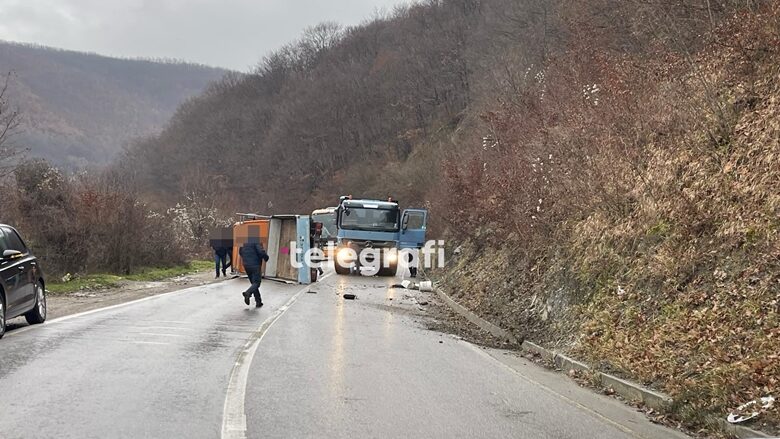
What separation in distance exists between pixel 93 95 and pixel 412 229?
149913mm

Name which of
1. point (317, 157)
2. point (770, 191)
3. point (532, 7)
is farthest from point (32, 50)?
point (770, 191)

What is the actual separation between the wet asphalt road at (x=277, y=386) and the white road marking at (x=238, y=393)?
20 mm

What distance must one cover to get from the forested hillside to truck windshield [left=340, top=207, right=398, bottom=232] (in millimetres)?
99101

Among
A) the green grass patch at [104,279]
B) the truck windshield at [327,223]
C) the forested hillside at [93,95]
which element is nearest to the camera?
the green grass patch at [104,279]

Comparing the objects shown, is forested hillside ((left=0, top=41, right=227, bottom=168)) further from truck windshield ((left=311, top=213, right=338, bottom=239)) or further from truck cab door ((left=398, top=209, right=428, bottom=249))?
truck cab door ((left=398, top=209, right=428, bottom=249))

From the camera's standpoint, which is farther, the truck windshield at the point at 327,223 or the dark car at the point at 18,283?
the truck windshield at the point at 327,223

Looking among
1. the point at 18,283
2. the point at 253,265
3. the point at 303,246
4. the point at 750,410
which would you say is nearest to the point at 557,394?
the point at 750,410

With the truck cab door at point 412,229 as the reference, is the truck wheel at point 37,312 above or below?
below

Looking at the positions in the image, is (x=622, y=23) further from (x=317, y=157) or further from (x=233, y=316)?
(x=317, y=157)

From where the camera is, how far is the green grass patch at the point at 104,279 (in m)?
20.9

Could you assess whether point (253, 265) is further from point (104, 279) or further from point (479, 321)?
point (104, 279)

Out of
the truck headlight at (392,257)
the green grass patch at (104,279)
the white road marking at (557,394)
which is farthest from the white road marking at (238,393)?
the truck headlight at (392,257)

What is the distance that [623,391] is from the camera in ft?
27.8

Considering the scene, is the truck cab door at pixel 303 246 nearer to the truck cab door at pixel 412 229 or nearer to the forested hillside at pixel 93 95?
the truck cab door at pixel 412 229
